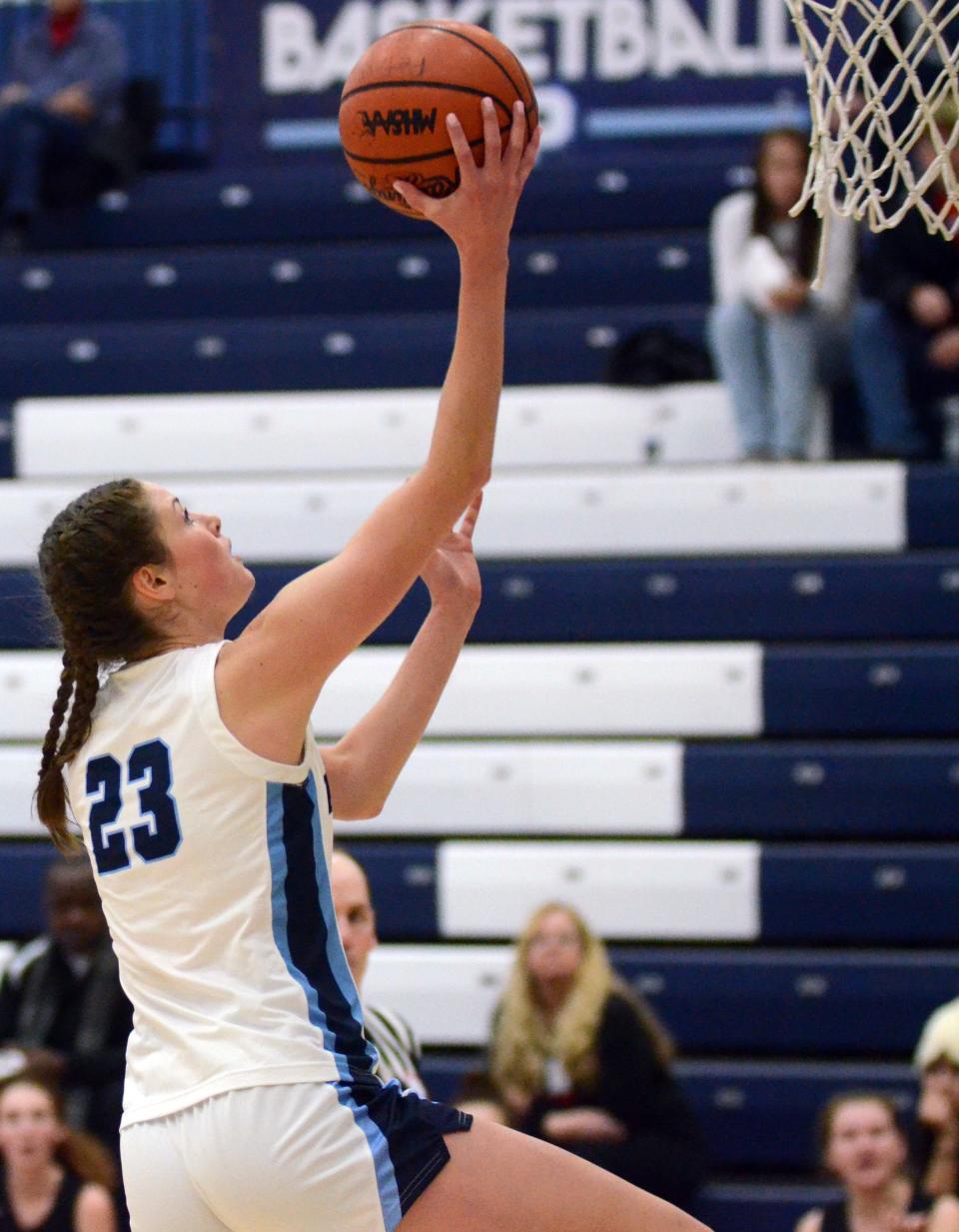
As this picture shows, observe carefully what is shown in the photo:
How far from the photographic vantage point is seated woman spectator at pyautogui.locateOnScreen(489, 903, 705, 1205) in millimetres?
5723

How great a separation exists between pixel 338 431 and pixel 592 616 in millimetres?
1362

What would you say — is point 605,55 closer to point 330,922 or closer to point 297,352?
point 297,352

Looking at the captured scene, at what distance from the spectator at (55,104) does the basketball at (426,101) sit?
20.3 ft

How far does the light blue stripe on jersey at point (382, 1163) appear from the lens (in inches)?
94.4

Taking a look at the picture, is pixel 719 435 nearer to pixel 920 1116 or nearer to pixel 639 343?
pixel 639 343

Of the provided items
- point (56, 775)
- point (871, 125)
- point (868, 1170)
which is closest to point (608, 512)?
point (868, 1170)

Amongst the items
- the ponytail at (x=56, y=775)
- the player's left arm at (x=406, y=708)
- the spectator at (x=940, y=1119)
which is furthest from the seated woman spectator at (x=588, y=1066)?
the ponytail at (x=56, y=775)

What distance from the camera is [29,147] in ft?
28.7

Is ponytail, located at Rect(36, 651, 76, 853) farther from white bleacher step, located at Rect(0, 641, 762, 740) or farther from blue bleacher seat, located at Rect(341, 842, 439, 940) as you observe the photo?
white bleacher step, located at Rect(0, 641, 762, 740)

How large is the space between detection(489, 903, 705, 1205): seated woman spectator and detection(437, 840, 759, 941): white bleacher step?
0.71 m

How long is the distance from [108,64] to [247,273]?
1.13 m

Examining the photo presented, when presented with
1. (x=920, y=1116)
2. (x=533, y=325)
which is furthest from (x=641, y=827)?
(x=533, y=325)

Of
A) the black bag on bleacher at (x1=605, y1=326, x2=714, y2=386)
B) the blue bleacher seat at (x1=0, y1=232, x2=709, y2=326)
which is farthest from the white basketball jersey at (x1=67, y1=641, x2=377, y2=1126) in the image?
the blue bleacher seat at (x1=0, y1=232, x2=709, y2=326)

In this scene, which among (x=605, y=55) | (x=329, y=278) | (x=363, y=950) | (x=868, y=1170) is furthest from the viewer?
(x=605, y=55)
